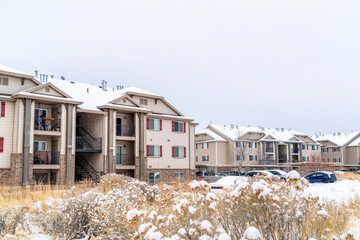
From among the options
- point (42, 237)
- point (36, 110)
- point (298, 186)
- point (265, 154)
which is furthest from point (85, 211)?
point (265, 154)

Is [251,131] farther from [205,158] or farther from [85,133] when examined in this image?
[85,133]

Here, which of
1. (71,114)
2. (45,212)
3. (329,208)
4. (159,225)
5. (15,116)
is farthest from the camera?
(71,114)

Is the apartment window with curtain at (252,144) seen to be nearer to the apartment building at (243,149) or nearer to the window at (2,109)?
the apartment building at (243,149)

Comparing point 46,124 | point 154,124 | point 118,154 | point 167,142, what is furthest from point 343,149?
point 46,124

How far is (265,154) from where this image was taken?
64.2 metres

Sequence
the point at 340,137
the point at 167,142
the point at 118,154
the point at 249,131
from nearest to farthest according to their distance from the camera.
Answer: the point at 118,154
the point at 167,142
the point at 249,131
the point at 340,137

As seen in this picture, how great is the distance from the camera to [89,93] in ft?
→ 119

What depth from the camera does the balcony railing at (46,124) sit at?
3011 centimetres

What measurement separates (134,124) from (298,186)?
29.2 metres

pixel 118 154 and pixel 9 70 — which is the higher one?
pixel 9 70

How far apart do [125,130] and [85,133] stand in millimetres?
3746

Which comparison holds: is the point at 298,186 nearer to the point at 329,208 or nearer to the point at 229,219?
the point at 229,219

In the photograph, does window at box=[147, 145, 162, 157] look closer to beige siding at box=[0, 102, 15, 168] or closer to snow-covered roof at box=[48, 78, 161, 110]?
snow-covered roof at box=[48, 78, 161, 110]

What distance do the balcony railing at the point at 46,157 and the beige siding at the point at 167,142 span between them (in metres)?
9.16
